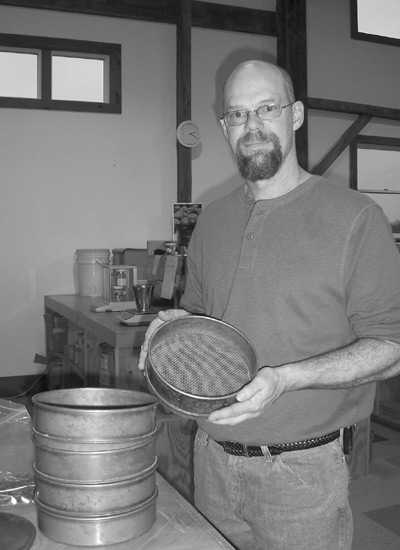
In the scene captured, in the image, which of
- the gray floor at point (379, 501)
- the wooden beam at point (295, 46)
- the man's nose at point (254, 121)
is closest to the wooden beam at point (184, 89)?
the wooden beam at point (295, 46)

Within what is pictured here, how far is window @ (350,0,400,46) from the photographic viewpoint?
6.34 m

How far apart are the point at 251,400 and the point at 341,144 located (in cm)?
558

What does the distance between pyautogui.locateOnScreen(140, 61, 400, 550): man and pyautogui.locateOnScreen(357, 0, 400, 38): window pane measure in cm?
557

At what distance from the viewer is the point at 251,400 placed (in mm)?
1075

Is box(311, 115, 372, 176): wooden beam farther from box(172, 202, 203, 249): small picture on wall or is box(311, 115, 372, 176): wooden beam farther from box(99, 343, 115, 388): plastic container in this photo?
box(99, 343, 115, 388): plastic container

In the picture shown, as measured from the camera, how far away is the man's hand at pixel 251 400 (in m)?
1.05

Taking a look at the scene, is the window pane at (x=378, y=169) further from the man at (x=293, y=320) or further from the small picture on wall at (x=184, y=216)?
the man at (x=293, y=320)

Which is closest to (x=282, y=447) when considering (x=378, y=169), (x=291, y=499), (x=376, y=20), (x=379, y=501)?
(x=291, y=499)

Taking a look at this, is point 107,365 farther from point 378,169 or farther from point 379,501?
point 378,169

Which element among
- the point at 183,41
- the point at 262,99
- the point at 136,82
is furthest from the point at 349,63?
the point at 262,99

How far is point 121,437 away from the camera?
967mm

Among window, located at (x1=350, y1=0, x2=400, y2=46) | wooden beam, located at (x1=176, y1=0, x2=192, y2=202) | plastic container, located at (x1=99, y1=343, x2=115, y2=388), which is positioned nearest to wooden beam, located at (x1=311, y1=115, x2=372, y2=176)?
window, located at (x1=350, y1=0, x2=400, y2=46)

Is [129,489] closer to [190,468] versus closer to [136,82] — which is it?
[190,468]

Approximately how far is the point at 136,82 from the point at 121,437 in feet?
16.2
